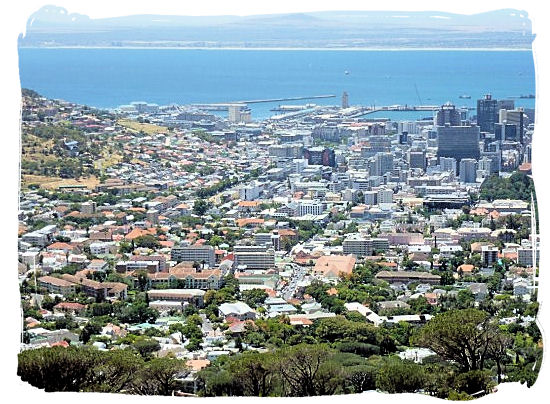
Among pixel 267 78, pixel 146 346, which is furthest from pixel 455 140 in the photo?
pixel 146 346

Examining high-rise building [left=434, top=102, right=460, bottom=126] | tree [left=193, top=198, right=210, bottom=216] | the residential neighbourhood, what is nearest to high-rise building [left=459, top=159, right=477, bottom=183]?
the residential neighbourhood

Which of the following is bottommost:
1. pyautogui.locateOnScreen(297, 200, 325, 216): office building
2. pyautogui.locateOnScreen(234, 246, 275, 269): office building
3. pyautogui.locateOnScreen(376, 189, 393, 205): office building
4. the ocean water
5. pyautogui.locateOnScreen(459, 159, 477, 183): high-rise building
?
pyautogui.locateOnScreen(234, 246, 275, 269): office building

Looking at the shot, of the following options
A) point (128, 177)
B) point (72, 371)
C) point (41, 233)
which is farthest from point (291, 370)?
point (128, 177)

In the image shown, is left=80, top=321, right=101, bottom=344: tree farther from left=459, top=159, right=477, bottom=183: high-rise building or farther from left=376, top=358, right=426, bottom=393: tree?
left=459, top=159, right=477, bottom=183: high-rise building

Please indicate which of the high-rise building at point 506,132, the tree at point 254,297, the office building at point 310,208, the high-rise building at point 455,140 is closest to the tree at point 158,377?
the tree at point 254,297

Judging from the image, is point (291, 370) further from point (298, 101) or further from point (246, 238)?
point (298, 101)

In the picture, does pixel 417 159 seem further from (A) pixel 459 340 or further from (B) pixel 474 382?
(B) pixel 474 382
